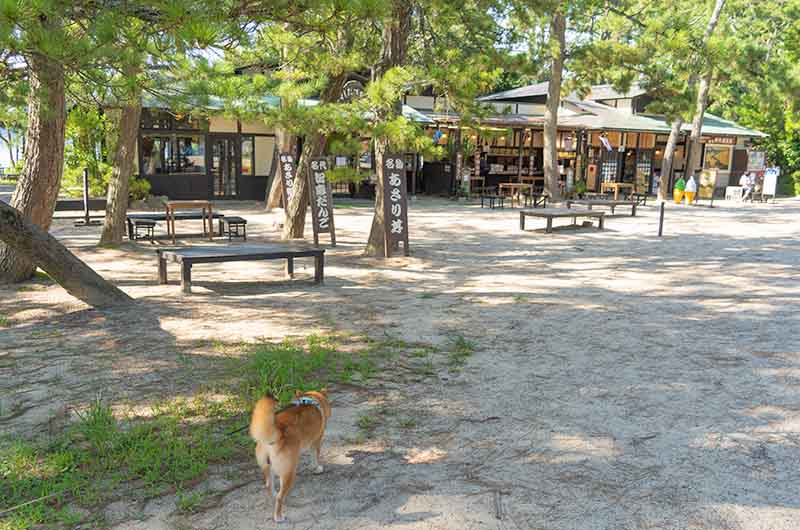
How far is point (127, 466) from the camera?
3395 mm

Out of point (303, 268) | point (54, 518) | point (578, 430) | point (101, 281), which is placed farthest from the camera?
point (303, 268)

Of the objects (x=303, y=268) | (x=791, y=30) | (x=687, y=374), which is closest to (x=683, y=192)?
(x=791, y=30)

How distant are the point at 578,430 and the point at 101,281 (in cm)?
489

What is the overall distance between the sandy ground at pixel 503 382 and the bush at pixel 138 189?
7403 millimetres

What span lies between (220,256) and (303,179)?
4.53 metres

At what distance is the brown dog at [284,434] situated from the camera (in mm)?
2680

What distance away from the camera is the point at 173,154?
64.5 ft

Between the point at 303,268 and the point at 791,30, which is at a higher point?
the point at 791,30

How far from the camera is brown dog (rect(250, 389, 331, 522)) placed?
8.79 feet

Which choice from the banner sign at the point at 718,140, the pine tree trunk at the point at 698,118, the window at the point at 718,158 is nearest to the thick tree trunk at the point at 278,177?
the pine tree trunk at the point at 698,118

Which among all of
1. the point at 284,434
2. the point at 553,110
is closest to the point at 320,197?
the point at 284,434

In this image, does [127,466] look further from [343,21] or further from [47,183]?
[47,183]

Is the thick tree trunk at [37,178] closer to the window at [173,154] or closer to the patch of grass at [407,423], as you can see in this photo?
the patch of grass at [407,423]

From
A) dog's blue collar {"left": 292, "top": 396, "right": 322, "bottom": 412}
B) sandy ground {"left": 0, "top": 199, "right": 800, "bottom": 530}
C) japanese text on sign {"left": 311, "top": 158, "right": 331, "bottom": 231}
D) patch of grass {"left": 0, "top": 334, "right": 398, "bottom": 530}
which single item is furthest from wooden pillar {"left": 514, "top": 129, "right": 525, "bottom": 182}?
dog's blue collar {"left": 292, "top": 396, "right": 322, "bottom": 412}
